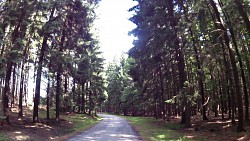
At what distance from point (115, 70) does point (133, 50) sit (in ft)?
154

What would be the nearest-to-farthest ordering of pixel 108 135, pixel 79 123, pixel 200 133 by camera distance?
pixel 108 135 → pixel 200 133 → pixel 79 123

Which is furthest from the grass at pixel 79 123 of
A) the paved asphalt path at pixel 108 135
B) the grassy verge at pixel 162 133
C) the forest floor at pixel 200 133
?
the forest floor at pixel 200 133

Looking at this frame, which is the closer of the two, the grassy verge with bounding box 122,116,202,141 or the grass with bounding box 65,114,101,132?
the grassy verge with bounding box 122,116,202,141

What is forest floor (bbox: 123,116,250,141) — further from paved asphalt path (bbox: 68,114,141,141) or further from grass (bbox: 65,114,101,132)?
grass (bbox: 65,114,101,132)

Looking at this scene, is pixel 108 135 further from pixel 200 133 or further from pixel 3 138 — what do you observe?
pixel 3 138

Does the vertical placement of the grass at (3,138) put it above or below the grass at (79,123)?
above

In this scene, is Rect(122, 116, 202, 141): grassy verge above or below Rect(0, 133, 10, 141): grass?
below

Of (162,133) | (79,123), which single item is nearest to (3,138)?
(162,133)

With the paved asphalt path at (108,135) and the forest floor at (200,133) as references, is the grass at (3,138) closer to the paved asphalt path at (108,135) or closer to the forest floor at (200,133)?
the paved asphalt path at (108,135)

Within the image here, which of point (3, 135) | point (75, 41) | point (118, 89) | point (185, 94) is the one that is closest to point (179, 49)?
point (185, 94)

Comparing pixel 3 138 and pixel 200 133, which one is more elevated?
pixel 3 138

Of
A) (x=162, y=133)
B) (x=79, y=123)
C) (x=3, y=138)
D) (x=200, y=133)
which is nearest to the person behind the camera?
(x=3, y=138)

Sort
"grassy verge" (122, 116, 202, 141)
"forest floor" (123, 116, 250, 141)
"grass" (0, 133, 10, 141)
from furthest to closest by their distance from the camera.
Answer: "grassy verge" (122, 116, 202, 141), "forest floor" (123, 116, 250, 141), "grass" (0, 133, 10, 141)

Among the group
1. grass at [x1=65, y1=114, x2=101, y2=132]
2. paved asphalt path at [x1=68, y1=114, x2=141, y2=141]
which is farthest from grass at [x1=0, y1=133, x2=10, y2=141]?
grass at [x1=65, y1=114, x2=101, y2=132]
